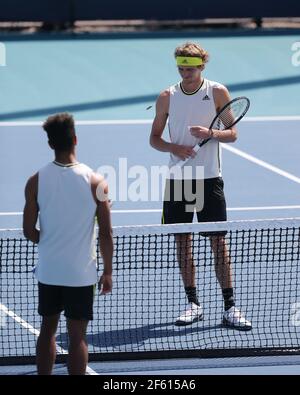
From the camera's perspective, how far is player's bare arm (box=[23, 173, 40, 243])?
6.52 m

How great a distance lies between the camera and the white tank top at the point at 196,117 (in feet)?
27.6

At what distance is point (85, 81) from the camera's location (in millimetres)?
17484

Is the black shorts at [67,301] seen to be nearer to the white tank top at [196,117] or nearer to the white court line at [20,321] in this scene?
the white court line at [20,321]

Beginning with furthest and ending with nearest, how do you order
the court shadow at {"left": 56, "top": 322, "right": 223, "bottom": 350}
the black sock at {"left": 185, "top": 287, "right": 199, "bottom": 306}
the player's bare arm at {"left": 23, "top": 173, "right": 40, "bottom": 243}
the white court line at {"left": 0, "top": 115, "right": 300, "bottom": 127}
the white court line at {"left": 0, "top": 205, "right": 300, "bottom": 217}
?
the white court line at {"left": 0, "top": 115, "right": 300, "bottom": 127} < the white court line at {"left": 0, "top": 205, "right": 300, "bottom": 217} < the black sock at {"left": 185, "top": 287, "right": 199, "bottom": 306} < the court shadow at {"left": 56, "top": 322, "right": 223, "bottom": 350} < the player's bare arm at {"left": 23, "top": 173, "right": 40, "bottom": 243}

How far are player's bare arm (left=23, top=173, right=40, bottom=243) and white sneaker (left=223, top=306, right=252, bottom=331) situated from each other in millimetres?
2173

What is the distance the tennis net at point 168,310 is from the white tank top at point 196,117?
1.81ft

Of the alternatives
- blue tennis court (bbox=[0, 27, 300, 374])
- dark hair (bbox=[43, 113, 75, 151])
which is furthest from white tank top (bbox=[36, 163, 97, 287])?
blue tennis court (bbox=[0, 27, 300, 374])

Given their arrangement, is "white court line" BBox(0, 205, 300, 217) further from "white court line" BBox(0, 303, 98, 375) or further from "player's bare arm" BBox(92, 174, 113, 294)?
"player's bare arm" BBox(92, 174, 113, 294)

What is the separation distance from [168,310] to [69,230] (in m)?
2.41

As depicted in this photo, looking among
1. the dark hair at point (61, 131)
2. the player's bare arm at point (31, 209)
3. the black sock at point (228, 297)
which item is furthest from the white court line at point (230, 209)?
the dark hair at point (61, 131)

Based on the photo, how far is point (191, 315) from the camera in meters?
8.44

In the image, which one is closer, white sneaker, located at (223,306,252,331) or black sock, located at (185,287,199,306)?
white sneaker, located at (223,306,252,331)

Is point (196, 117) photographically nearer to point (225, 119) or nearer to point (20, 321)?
point (225, 119)

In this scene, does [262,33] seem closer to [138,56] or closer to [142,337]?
[138,56]
